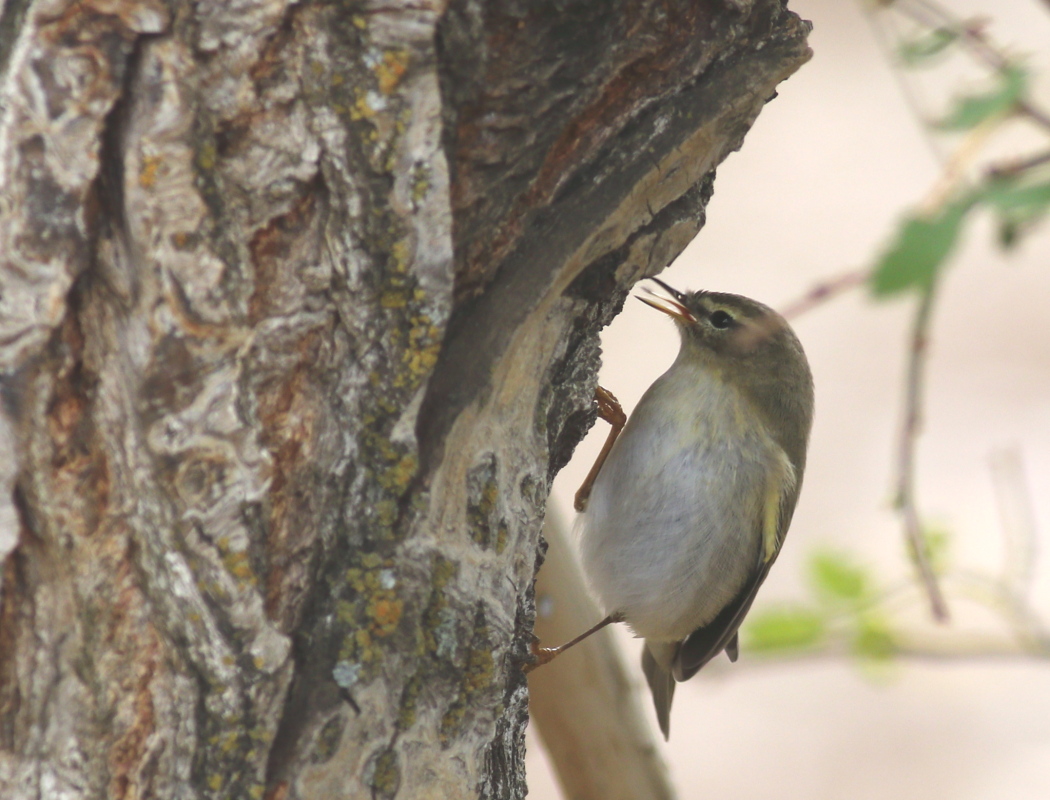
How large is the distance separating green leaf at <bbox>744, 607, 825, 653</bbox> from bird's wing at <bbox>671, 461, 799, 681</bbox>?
11 centimetres

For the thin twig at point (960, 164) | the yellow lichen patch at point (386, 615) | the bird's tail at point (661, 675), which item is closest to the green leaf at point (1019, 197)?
the thin twig at point (960, 164)

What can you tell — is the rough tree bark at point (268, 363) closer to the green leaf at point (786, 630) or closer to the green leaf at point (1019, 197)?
the green leaf at point (1019, 197)

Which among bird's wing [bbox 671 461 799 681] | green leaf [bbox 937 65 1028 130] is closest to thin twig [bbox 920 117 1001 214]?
green leaf [bbox 937 65 1028 130]

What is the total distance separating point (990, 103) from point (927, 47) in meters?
0.37

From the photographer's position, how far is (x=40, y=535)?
1.60 m

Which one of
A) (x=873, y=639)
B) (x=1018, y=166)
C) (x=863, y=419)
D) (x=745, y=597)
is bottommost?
(x=873, y=639)

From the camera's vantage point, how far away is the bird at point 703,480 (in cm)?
320

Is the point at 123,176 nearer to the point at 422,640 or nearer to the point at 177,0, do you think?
the point at 177,0

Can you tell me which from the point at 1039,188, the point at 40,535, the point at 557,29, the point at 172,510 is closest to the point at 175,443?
the point at 172,510

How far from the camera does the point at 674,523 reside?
128 inches

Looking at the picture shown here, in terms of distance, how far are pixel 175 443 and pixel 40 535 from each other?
24 cm

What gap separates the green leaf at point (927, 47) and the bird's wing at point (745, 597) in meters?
1.27

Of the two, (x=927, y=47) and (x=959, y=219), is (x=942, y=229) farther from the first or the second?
(x=927, y=47)

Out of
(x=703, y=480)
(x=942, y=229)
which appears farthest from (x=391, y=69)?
(x=703, y=480)
